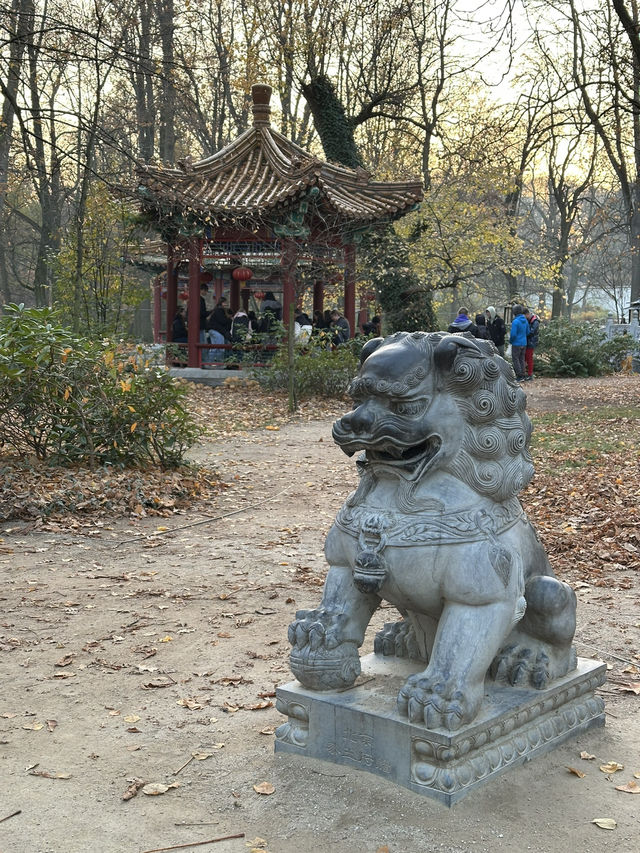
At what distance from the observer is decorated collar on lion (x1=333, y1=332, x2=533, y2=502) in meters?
3.12

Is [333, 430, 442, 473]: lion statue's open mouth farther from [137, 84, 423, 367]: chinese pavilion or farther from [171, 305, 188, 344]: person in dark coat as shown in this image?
[171, 305, 188, 344]: person in dark coat

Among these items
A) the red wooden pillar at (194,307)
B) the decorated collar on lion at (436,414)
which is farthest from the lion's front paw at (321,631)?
the red wooden pillar at (194,307)

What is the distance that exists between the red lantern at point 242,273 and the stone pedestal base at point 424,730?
1992 centimetres

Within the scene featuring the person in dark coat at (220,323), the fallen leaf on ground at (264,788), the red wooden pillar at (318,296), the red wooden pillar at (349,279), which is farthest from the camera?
the red wooden pillar at (318,296)

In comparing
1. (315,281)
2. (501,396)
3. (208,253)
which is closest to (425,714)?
(501,396)

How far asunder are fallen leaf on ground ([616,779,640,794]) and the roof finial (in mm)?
19984

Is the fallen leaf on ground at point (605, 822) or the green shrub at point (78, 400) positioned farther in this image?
the green shrub at point (78, 400)

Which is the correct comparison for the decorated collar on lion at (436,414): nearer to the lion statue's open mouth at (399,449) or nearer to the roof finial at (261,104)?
the lion statue's open mouth at (399,449)

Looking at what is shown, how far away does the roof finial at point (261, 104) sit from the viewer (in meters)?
21.3

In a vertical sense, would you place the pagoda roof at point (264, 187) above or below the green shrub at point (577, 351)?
above

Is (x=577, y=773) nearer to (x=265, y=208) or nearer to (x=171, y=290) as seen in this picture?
(x=265, y=208)

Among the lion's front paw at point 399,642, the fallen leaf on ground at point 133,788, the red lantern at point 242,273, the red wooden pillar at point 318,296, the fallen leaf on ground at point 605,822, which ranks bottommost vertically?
the fallen leaf on ground at point 133,788

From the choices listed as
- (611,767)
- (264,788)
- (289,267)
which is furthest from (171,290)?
(611,767)

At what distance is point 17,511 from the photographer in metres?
8.03
